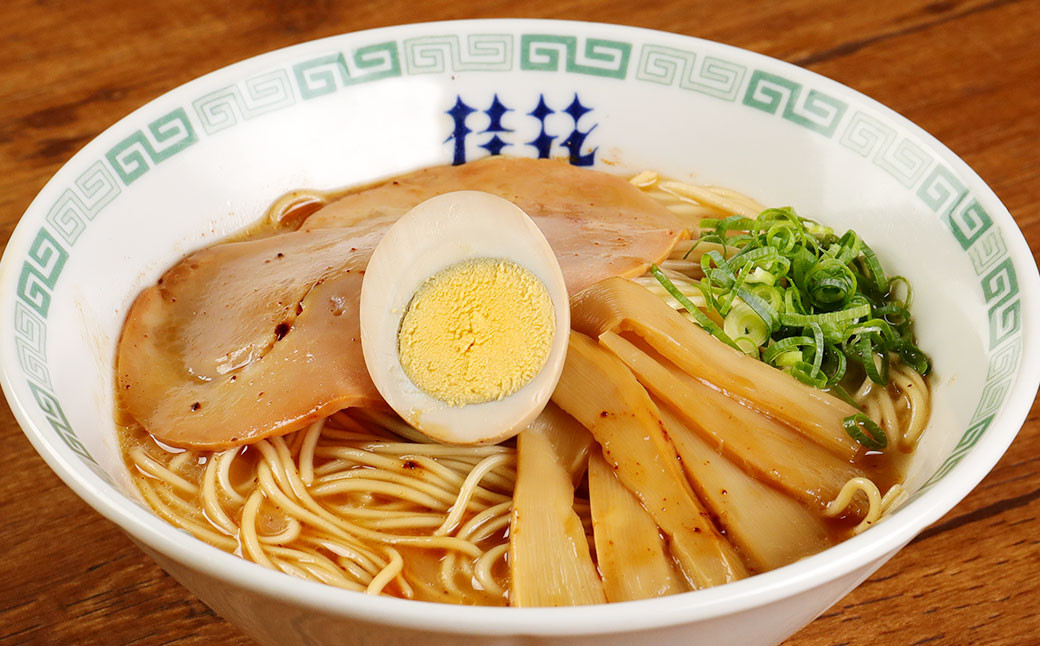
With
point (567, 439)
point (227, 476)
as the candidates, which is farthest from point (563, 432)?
point (227, 476)

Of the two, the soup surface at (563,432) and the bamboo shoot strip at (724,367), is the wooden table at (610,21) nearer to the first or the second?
the soup surface at (563,432)

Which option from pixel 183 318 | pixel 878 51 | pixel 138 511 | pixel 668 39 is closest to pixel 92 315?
pixel 183 318

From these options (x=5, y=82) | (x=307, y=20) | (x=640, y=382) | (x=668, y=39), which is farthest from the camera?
(x=307, y=20)

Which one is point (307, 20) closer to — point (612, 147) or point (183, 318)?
point (612, 147)

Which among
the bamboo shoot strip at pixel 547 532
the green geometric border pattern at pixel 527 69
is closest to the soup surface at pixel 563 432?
the bamboo shoot strip at pixel 547 532

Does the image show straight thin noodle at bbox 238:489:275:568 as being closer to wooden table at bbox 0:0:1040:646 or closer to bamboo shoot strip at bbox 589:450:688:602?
wooden table at bbox 0:0:1040:646

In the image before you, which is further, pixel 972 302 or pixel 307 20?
pixel 307 20
